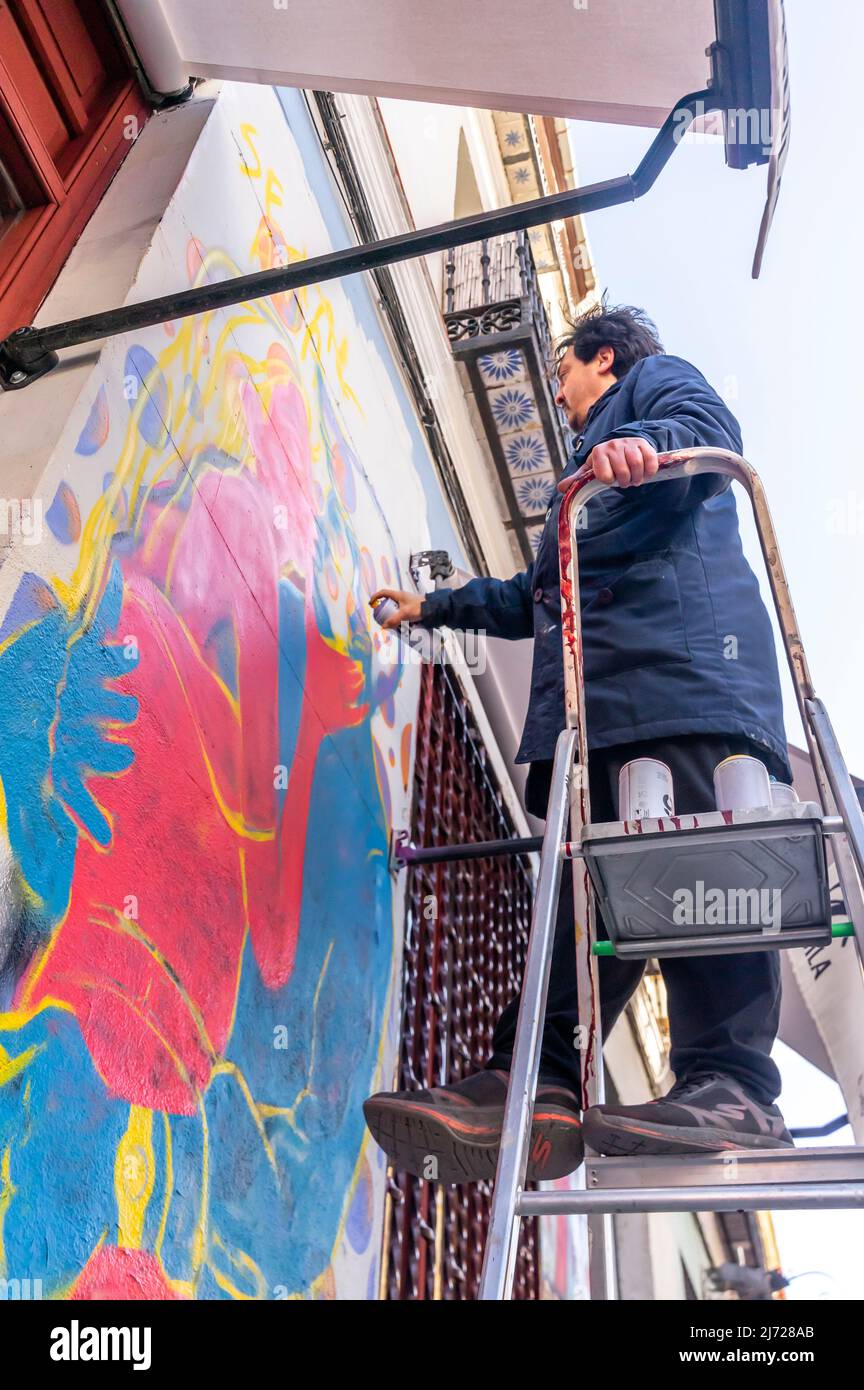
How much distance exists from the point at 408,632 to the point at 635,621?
124 centimetres

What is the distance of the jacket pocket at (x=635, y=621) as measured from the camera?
8.11 feet

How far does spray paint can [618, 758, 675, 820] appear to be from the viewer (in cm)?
203

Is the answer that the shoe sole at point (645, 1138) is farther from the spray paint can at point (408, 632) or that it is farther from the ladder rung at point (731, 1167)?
the spray paint can at point (408, 632)

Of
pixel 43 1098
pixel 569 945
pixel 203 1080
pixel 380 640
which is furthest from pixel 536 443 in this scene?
pixel 43 1098

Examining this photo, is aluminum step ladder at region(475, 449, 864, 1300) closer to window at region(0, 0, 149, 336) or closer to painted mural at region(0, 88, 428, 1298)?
painted mural at region(0, 88, 428, 1298)

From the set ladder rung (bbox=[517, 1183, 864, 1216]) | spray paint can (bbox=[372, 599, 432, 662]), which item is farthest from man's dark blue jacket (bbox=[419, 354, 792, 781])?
ladder rung (bbox=[517, 1183, 864, 1216])

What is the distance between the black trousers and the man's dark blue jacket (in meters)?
0.07

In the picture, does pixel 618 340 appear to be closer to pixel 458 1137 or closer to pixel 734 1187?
pixel 458 1137

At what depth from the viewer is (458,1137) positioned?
184 cm

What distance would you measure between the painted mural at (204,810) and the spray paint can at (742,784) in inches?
39.3

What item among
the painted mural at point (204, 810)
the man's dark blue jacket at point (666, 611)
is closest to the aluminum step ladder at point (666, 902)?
the man's dark blue jacket at point (666, 611)

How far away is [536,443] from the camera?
5.93m
